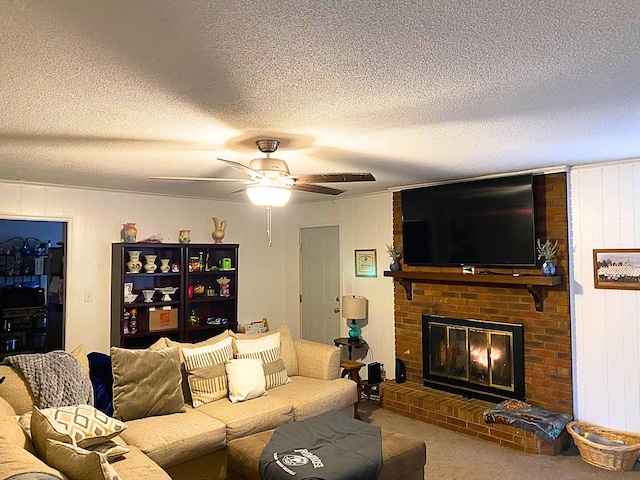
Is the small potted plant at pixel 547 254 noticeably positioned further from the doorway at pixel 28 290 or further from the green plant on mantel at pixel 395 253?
the doorway at pixel 28 290

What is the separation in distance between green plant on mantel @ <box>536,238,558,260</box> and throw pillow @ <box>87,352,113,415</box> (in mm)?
3647

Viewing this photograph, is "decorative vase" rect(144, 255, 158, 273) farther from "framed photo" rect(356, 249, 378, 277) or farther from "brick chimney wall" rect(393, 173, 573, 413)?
"brick chimney wall" rect(393, 173, 573, 413)

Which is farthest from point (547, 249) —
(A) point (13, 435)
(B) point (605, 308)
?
(A) point (13, 435)

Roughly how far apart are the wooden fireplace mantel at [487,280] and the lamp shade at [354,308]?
0.59m

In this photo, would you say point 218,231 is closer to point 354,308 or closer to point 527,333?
point 354,308

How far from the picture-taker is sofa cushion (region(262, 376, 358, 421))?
12.6 feet

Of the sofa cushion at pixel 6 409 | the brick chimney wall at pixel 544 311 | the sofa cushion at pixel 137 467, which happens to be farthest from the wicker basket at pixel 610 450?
the sofa cushion at pixel 6 409

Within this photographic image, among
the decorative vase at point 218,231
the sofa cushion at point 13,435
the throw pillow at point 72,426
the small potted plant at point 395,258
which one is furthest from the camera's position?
the decorative vase at point 218,231

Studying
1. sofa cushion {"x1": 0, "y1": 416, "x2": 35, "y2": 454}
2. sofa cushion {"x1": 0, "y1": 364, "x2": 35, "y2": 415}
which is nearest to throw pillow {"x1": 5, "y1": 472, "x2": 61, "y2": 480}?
sofa cushion {"x1": 0, "y1": 416, "x2": 35, "y2": 454}

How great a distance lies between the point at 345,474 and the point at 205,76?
2.17 m

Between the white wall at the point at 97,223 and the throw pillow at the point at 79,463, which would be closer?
the throw pillow at the point at 79,463

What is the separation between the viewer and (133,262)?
520cm

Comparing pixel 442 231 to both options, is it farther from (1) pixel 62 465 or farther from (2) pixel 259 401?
(1) pixel 62 465

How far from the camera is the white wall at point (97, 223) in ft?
15.7
